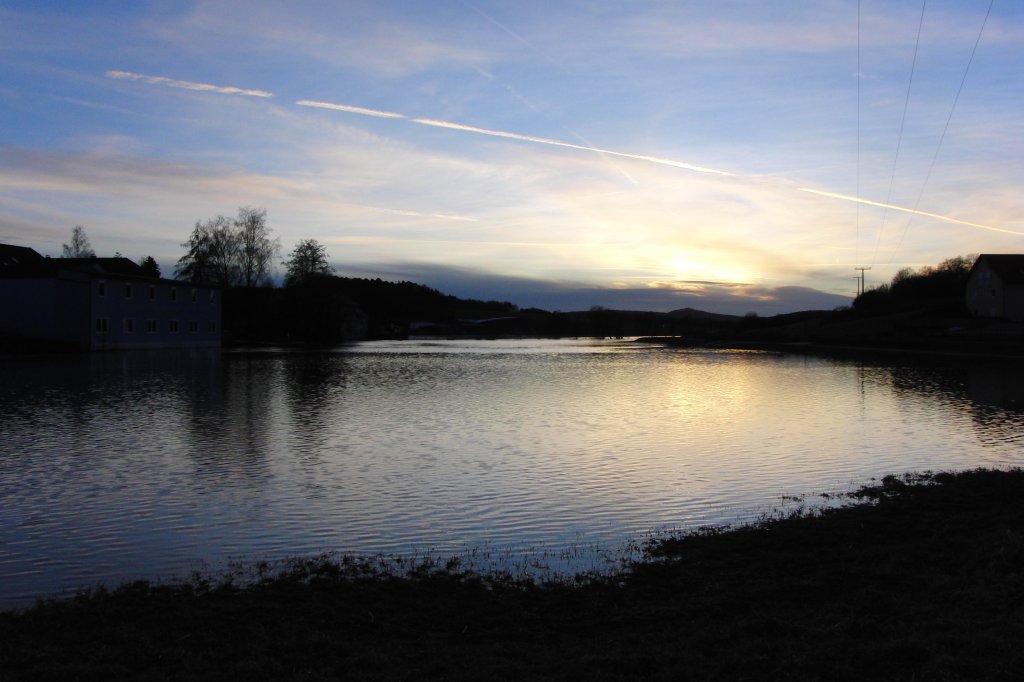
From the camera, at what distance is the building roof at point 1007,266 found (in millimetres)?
79812

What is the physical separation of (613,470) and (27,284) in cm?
6274

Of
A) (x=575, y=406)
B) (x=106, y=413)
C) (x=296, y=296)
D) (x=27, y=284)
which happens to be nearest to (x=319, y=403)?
(x=106, y=413)

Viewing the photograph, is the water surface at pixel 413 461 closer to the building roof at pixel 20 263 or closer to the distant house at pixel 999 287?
the building roof at pixel 20 263

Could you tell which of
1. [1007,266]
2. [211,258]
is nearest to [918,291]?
[1007,266]

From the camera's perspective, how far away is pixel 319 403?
2748 centimetres

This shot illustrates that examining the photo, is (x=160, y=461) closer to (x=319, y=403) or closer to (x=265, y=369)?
(x=319, y=403)

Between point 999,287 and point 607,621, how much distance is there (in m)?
88.8

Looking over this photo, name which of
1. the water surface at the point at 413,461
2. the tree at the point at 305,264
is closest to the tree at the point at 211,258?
the tree at the point at 305,264

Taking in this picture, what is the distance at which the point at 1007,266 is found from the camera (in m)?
81.3

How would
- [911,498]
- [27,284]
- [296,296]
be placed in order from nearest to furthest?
[911,498] < [27,284] < [296,296]

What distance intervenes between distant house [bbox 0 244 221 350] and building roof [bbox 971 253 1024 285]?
82110 mm

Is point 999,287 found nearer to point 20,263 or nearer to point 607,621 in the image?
point 607,621

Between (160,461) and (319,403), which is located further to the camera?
(319,403)

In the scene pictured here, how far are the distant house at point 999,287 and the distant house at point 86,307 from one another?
82.0 meters
